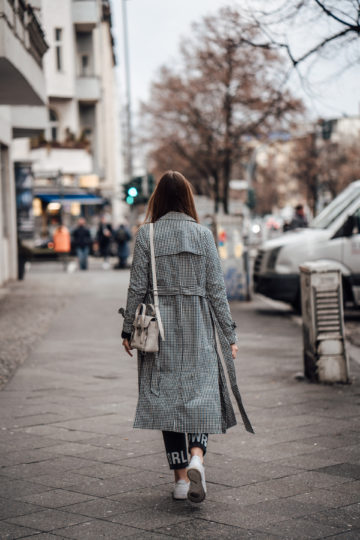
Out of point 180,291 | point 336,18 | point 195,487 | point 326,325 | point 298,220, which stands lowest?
point 195,487

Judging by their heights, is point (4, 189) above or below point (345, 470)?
above

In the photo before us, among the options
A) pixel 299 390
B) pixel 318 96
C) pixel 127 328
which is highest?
pixel 318 96

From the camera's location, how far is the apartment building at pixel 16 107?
13.4 meters

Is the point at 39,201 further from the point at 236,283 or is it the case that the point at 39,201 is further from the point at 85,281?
the point at 236,283

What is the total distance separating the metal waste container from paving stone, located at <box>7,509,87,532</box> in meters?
4.31

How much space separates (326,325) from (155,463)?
3406mm

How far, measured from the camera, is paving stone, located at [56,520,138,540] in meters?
4.25

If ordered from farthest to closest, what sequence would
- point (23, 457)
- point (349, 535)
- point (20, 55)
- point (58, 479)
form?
point (20, 55) < point (23, 457) < point (58, 479) < point (349, 535)

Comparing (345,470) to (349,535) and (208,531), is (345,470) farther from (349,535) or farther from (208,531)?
(208,531)

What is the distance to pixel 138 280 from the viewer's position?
4805mm

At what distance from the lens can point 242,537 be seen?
4.20 metres

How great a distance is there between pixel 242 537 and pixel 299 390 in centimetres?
404

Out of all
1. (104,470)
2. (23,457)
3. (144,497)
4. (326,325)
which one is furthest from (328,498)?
(326,325)

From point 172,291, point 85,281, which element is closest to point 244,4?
point 172,291
